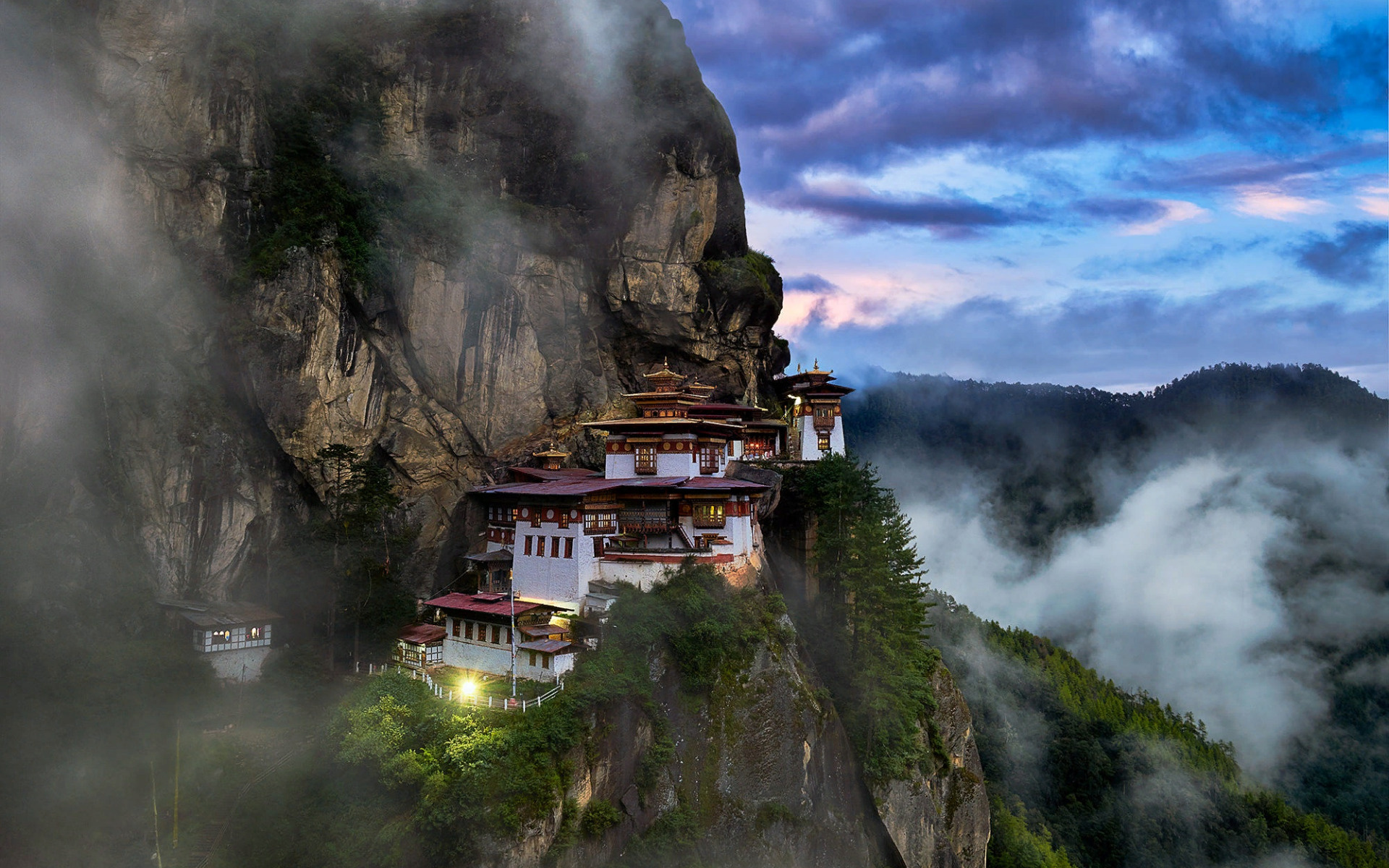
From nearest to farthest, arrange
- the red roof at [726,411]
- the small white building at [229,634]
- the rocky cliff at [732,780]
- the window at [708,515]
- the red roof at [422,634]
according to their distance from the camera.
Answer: the rocky cliff at [732,780]
the small white building at [229,634]
the red roof at [422,634]
the window at [708,515]
the red roof at [726,411]

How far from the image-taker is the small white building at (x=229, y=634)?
34.3 meters

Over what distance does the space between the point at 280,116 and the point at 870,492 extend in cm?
3584

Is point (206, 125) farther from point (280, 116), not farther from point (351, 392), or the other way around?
point (351, 392)

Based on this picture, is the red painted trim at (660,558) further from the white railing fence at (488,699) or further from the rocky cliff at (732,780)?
the white railing fence at (488,699)

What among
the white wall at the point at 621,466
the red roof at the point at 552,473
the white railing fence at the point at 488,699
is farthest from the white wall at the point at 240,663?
the white wall at the point at 621,466

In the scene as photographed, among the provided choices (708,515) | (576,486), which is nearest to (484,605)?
(576,486)

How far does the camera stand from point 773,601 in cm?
3634

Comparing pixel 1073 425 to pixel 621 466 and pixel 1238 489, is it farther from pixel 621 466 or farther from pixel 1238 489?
pixel 621 466

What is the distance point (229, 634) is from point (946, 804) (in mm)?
35630

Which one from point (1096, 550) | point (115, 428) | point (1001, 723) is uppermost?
point (115, 428)

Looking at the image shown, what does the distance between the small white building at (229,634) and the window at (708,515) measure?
19314mm

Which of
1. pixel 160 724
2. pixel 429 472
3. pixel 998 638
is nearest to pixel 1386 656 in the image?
pixel 998 638

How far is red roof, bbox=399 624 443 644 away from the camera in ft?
119

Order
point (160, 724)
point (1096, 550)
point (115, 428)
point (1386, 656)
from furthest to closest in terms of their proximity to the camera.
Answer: point (1096, 550) < point (1386, 656) < point (115, 428) < point (160, 724)
